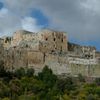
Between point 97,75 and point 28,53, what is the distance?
799 centimetres

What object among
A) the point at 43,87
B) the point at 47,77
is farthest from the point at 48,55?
the point at 43,87

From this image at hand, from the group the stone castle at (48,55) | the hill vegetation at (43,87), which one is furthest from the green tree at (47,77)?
the stone castle at (48,55)

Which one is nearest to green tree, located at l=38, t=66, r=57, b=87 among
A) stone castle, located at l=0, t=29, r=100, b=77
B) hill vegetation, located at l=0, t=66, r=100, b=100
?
hill vegetation, located at l=0, t=66, r=100, b=100

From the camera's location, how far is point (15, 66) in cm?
6906

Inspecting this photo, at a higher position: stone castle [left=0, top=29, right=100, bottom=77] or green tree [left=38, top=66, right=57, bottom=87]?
stone castle [left=0, top=29, right=100, bottom=77]

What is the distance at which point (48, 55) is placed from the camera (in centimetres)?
7156

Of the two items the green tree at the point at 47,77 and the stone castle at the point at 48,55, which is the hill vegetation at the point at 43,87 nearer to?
the green tree at the point at 47,77

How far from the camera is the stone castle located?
229 ft

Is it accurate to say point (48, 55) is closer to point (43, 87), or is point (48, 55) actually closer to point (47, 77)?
point (47, 77)

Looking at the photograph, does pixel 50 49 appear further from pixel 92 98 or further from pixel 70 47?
pixel 92 98

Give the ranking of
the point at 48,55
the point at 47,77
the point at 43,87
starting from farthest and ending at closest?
the point at 48,55 < the point at 47,77 < the point at 43,87

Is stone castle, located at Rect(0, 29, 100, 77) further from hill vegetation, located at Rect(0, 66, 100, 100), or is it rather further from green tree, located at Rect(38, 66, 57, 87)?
green tree, located at Rect(38, 66, 57, 87)

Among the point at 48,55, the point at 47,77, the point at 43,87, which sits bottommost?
the point at 43,87

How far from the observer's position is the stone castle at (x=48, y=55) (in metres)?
69.9
